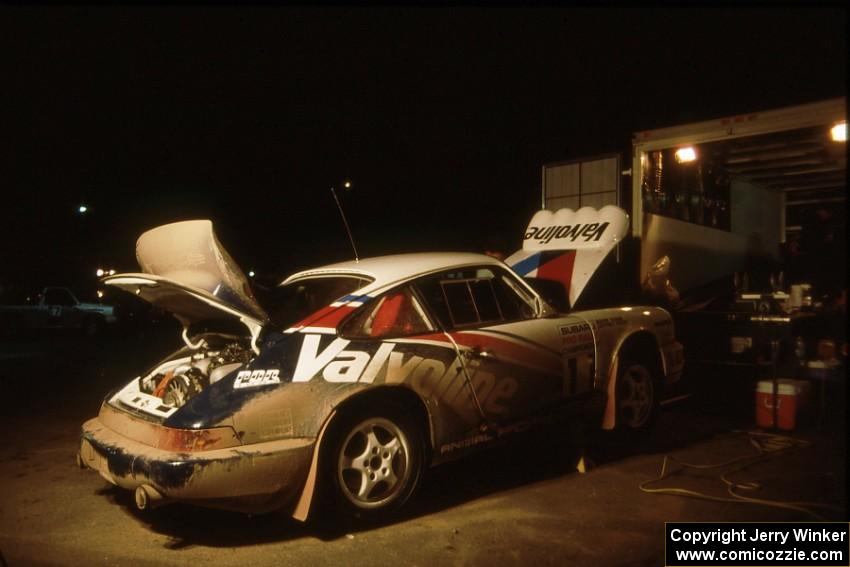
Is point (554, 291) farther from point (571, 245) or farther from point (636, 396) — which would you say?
point (636, 396)

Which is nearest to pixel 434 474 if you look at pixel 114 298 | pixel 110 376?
pixel 110 376

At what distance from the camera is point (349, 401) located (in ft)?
12.8

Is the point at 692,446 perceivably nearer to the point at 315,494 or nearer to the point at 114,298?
the point at 315,494

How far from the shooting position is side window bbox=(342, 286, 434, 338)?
13.6 feet

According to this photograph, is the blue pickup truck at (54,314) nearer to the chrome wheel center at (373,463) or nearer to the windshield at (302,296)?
the windshield at (302,296)

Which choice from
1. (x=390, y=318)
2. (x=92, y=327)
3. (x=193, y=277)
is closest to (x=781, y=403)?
(x=390, y=318)

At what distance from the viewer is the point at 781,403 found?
254 inches

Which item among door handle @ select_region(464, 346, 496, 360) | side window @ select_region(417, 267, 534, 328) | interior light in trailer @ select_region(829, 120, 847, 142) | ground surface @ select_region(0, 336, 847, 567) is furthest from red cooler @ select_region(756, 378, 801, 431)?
door handle @ select_region(464, 346, 496, 360)

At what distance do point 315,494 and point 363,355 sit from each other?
825 mm

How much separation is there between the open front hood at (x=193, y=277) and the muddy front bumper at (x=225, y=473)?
886 millimetres

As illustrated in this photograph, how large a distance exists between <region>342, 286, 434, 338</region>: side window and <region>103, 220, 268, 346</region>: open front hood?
694 mm

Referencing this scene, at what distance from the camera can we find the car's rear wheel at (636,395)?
18.9ft

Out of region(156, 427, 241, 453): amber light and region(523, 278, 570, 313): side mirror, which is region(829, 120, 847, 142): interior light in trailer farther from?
region(156, 427, 241, 453): amber light

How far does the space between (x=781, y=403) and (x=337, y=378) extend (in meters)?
4.74
